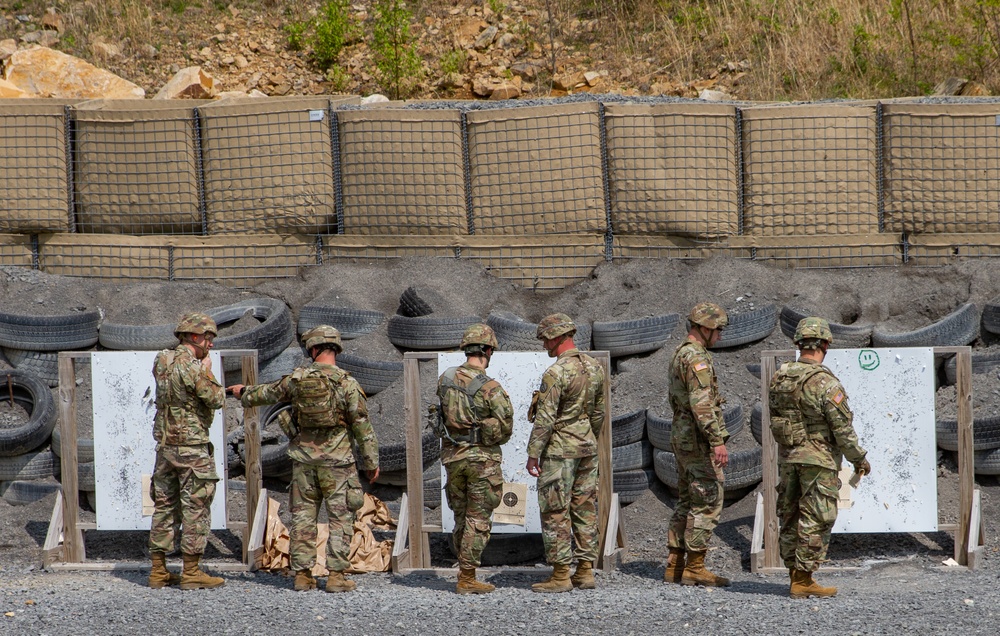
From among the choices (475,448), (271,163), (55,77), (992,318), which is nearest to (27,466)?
(271,163)

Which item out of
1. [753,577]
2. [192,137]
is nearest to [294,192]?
[192,137]

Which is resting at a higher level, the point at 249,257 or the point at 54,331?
the point at 249,257

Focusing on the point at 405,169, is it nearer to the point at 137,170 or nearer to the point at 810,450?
the point at 137,170

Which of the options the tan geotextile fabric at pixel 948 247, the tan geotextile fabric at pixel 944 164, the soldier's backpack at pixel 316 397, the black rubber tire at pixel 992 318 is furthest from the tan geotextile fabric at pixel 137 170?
the black rubber tire at pixel 992 318

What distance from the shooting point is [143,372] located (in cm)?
813

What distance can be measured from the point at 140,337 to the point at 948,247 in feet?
24.6

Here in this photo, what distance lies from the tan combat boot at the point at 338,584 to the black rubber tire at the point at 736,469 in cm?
260

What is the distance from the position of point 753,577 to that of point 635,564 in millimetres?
832

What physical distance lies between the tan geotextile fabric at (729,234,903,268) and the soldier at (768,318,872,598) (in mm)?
4267

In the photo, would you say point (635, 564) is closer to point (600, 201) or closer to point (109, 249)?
point (600, 201)

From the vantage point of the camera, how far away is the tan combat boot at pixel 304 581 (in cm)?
745

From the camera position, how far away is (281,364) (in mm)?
10070

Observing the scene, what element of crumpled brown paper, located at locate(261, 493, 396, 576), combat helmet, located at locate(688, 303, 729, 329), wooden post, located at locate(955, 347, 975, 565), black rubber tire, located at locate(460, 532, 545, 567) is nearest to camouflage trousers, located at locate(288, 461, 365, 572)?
crumpled brown paper, located at locate(261, 493, 396, 576)

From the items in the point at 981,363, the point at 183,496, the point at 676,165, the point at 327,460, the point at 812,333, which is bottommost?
the point at 183,496
